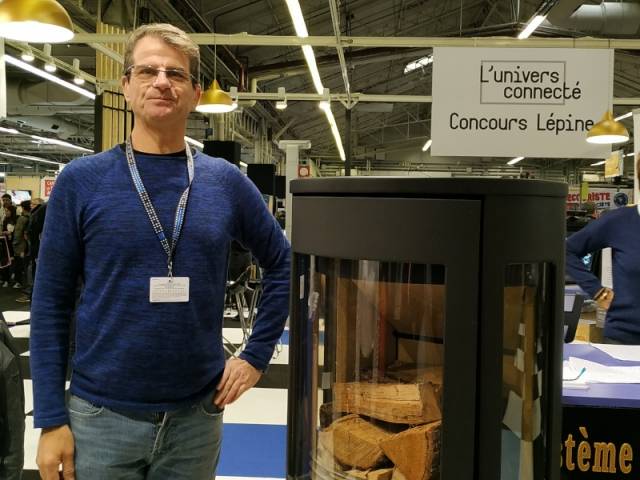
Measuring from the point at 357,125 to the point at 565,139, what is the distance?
17.3 metres

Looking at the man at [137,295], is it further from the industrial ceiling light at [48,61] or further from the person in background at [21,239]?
the person in background at [21,239]

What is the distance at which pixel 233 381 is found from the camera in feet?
4.41

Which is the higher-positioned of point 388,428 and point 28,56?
point 28,56

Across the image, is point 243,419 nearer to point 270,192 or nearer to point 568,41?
point 568,41

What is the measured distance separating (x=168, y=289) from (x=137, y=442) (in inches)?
12.4

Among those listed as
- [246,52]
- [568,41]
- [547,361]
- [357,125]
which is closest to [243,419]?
[547,361]

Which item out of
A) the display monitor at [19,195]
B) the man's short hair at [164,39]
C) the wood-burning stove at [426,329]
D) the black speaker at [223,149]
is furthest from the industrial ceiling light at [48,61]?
the display monitor at [19,195]

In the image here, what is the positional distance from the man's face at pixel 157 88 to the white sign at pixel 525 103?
6.49 feet

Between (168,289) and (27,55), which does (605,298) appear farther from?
(27,55)

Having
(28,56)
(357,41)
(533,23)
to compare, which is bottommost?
(28,56)

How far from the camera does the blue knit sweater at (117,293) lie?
47.9 inches

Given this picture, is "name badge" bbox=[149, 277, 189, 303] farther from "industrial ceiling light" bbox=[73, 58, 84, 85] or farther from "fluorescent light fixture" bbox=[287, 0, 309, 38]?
"industrial ceiling light" bbox=[73, 58, 84, 85]

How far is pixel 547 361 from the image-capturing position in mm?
1071

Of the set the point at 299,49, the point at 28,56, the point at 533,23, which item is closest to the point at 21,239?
the point at 28,56
